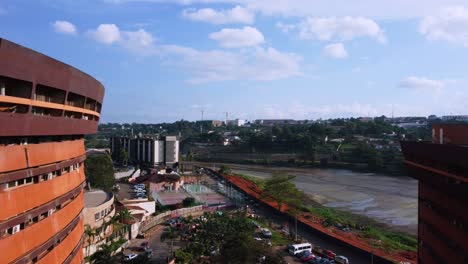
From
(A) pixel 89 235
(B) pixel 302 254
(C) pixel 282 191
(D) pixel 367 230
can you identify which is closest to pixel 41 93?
(A) pixel 89 235

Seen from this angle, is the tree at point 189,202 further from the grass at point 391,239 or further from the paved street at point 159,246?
the grass at point 391,239

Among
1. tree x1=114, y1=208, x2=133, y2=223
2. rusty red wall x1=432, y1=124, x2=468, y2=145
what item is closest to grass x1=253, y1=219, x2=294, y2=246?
tree x1=114, y1=208, x2=133, y2=223

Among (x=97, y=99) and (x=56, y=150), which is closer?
(x=56, y=150)

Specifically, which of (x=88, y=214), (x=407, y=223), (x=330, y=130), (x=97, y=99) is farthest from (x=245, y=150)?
(x=97, y=99)

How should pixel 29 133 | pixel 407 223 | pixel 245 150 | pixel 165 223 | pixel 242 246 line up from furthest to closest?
pixel 245 150, pixel 407 223, pixel 165 223, pixel 242 246, pixel 29 133

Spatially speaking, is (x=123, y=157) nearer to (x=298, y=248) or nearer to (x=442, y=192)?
(x=298, y=248)

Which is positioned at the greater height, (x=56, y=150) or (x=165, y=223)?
(x=56, y=150)

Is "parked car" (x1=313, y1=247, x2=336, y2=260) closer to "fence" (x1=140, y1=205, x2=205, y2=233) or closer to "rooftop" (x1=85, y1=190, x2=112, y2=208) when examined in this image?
"fence" (x1=140, y1=205, x2=205, y2=233)

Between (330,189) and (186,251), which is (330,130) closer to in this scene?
(330,189)
